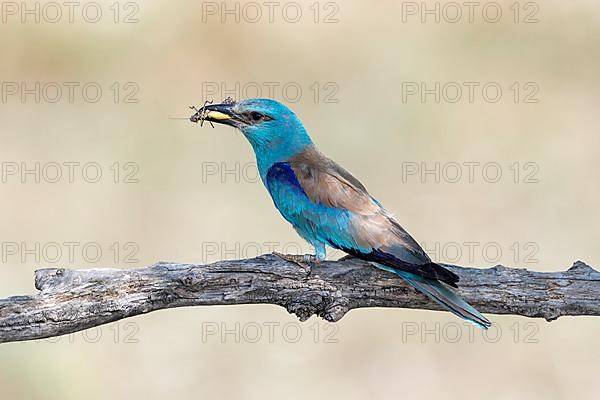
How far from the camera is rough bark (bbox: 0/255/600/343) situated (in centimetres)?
502

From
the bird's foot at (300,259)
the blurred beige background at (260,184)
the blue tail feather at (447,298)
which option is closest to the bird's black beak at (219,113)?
the bird's foot at (300,259)

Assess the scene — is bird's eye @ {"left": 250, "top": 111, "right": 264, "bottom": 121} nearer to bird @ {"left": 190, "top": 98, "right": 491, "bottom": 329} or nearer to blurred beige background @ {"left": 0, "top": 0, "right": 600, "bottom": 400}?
bird @ {"left": 190, "top": 98, "right": 491, "bottom": 329}

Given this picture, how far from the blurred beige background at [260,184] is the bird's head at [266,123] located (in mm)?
2391

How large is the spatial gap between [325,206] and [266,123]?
663 millimetres

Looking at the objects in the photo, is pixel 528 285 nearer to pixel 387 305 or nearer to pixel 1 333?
pixel 387 305

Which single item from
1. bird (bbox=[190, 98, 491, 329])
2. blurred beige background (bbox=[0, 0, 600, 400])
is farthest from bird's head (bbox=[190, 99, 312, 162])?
blurred beige background (bbox=[0, 0, 600, 400])

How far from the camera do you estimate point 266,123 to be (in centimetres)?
623

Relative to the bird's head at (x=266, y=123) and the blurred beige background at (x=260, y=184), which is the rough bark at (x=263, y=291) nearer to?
the bird's head at (x=266, y=123)

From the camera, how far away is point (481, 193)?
34.1ft

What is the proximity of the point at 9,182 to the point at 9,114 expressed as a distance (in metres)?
1.23

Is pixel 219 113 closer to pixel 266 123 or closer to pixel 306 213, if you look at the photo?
pixel 266 123

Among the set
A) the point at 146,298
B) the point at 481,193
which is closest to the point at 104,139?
the point at 481,193

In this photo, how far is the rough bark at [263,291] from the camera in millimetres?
5016

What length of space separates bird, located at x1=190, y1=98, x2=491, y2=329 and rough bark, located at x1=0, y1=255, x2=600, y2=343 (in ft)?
0.33
